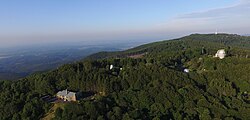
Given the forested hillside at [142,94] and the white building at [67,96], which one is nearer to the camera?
the forested hillside at [142,94]

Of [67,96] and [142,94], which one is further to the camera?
[67,96]

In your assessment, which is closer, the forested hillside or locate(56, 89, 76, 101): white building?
the forested hillside

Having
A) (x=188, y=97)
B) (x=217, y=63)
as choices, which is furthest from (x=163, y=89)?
(x=217, y=63)

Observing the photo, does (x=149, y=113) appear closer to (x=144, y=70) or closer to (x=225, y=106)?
(x=225, y=106)

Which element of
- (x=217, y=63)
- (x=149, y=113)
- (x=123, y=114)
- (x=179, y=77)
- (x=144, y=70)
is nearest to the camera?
(x=123, y=114)

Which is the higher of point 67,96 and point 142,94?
point 67,96

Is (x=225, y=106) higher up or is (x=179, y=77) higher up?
(x=179, y=77)

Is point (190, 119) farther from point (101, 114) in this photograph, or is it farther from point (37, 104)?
point (37, 104)

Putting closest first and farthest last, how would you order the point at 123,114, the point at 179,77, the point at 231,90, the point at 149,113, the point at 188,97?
the point at 123,114, the point at 149,113, the point at 188,97, the point at 231,90, the point at 179,77

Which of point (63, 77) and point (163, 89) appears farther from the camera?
point (63, 77)
